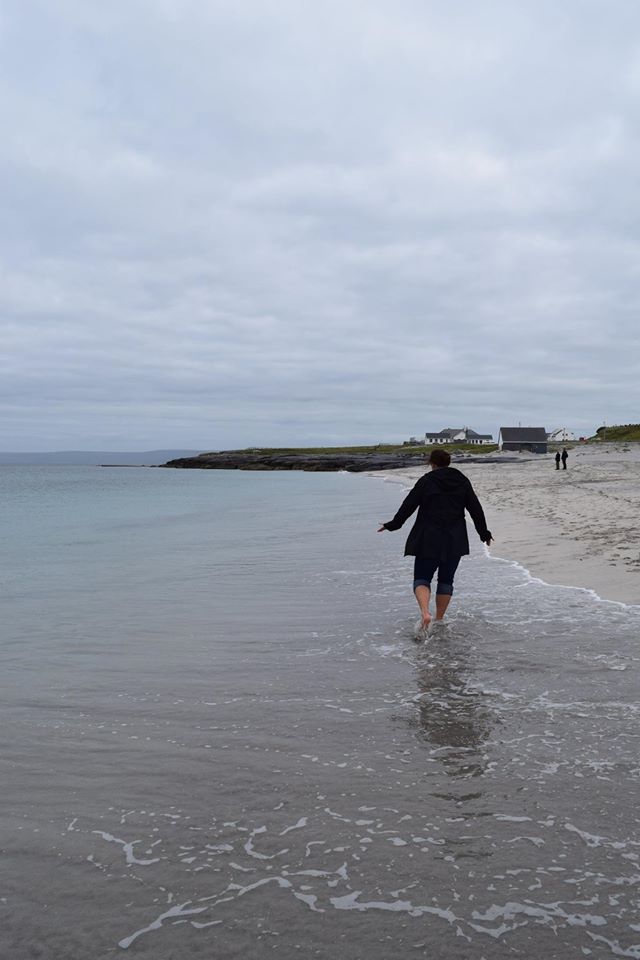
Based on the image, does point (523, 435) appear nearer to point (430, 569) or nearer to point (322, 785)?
point (430, 569)

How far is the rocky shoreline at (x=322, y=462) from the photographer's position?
358ft

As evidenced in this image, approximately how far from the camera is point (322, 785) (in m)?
4.66

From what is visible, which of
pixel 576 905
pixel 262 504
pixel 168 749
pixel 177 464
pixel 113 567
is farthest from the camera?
pixel 177 464

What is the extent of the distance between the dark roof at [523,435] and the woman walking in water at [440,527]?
5654 inches

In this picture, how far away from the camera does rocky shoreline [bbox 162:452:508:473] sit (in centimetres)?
10925

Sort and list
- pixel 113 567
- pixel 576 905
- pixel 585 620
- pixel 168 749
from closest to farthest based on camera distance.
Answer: pixel 576 905 → pixel 168 749 → pixel 585 620 → pixel 113 567

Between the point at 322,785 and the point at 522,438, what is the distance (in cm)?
15162

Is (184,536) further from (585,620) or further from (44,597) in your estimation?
(585,620)

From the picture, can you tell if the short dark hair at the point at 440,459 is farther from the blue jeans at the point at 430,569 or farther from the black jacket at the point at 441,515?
the blue jeans at the point at 430,569

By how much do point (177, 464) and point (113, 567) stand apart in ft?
568

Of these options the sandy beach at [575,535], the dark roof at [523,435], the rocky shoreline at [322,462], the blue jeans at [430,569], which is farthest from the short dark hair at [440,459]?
the dark roof at [523,435]

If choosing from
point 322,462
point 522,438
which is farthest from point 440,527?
point 522,438

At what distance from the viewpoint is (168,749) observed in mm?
5359

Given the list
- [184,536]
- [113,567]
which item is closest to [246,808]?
[113,567]
